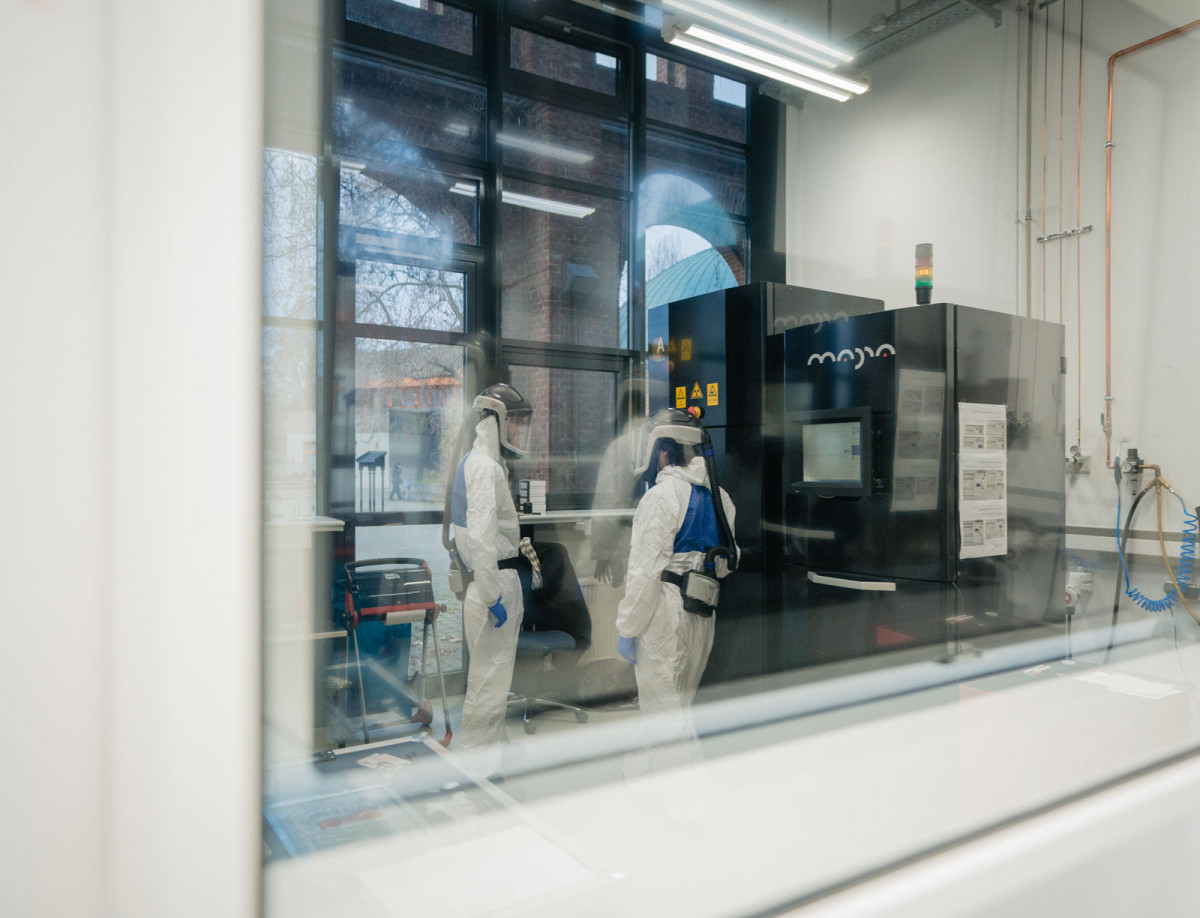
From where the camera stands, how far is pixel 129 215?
0.26m

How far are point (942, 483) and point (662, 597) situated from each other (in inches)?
42.7

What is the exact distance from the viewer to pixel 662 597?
2820 mm

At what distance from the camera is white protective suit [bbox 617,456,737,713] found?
8.94ft

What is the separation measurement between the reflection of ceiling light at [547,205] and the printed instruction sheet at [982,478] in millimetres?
2643

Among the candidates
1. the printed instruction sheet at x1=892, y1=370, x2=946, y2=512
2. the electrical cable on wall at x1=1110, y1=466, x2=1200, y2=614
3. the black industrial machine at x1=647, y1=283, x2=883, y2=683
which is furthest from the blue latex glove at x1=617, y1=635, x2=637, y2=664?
the electrical cable on wall at x1=1110, y1=466, x2=1200, y2=614

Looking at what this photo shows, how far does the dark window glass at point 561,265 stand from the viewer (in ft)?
13.7

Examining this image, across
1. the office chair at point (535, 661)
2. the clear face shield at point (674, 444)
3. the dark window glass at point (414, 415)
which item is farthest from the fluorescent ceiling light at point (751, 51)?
the office chair at point (535, 661)

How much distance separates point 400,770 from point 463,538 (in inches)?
104

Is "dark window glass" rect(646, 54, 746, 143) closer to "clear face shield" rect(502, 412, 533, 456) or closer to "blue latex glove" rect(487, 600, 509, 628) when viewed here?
"clear face shield" rect(502, 412, 533, 456)

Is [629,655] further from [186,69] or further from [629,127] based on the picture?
[629,127]

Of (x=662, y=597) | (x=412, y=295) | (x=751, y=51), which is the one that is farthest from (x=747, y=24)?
(x=662, y=597)

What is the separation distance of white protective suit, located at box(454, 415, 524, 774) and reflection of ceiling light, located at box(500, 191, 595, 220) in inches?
66.8

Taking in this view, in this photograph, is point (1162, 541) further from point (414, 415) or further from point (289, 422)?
point (414, 415)

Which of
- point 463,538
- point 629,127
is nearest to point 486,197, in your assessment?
point 629,127
